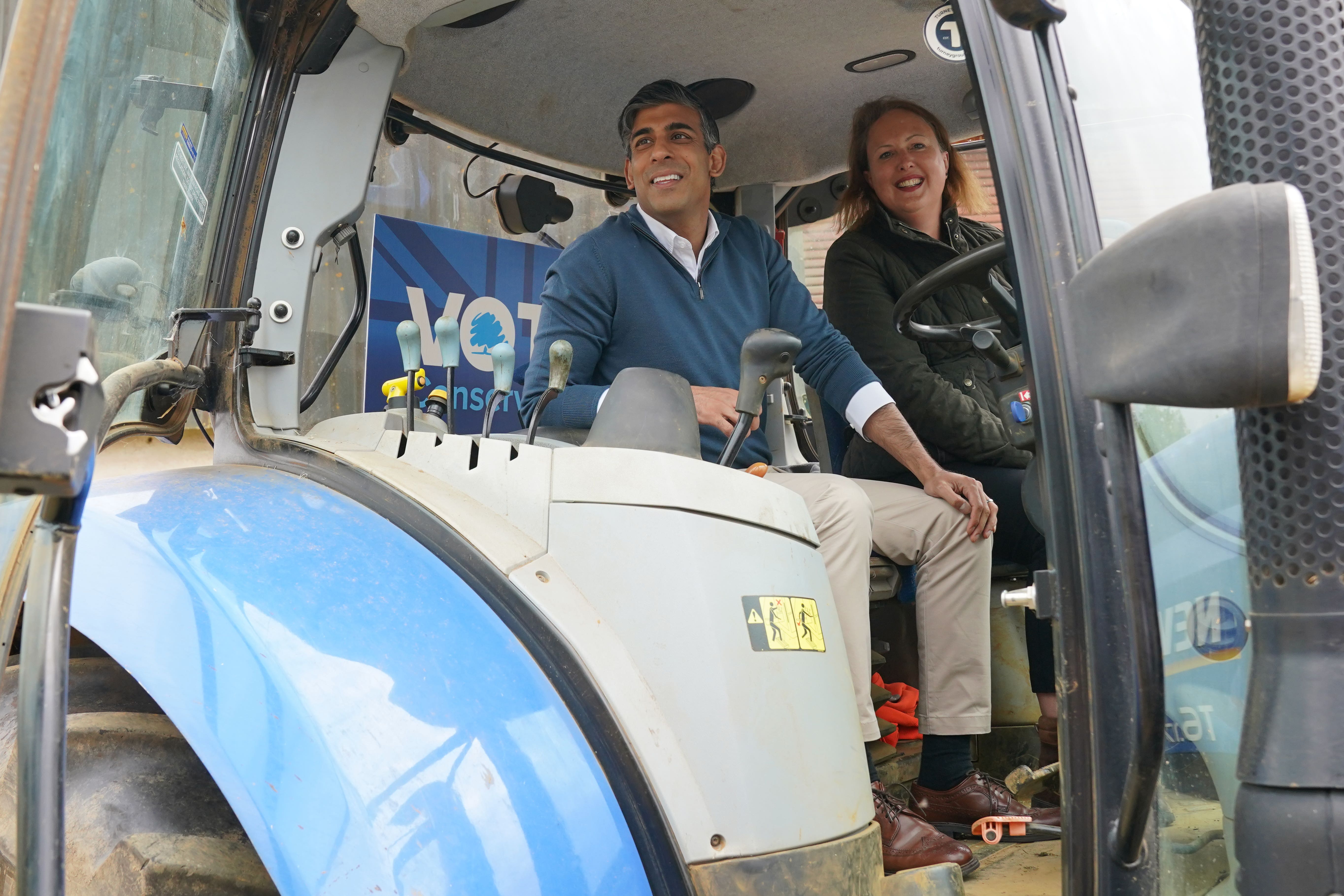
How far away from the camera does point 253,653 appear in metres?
1.10

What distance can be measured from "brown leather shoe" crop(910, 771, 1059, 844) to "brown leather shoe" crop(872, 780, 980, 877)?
172mm

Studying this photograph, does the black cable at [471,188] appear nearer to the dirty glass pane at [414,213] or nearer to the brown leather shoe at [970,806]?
the dirty glass pane at [414,213]

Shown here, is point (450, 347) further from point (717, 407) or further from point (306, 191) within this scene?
point (717, 407)

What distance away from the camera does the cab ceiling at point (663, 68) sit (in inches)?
89.8

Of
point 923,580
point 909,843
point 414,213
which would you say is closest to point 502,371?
point 909,843

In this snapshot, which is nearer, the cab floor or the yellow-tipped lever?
the cab floor

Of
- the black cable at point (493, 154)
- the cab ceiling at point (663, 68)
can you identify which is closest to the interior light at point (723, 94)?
the cab ceiling at point (663, 68)

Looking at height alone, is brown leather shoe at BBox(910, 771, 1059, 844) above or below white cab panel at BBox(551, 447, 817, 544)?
below

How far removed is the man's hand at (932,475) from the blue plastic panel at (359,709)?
4.66ft

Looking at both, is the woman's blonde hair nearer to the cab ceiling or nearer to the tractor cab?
the cab ceiling

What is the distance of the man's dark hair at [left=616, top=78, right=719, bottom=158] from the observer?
2.37 meters

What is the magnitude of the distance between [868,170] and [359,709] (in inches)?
85.3

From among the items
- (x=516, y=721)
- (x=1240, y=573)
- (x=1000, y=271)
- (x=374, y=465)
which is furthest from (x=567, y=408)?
(x=1240, y=573)

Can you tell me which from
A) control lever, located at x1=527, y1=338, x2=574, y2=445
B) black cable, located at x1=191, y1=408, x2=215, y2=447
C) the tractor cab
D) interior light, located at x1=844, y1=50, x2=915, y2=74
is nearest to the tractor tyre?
the tractor cab
